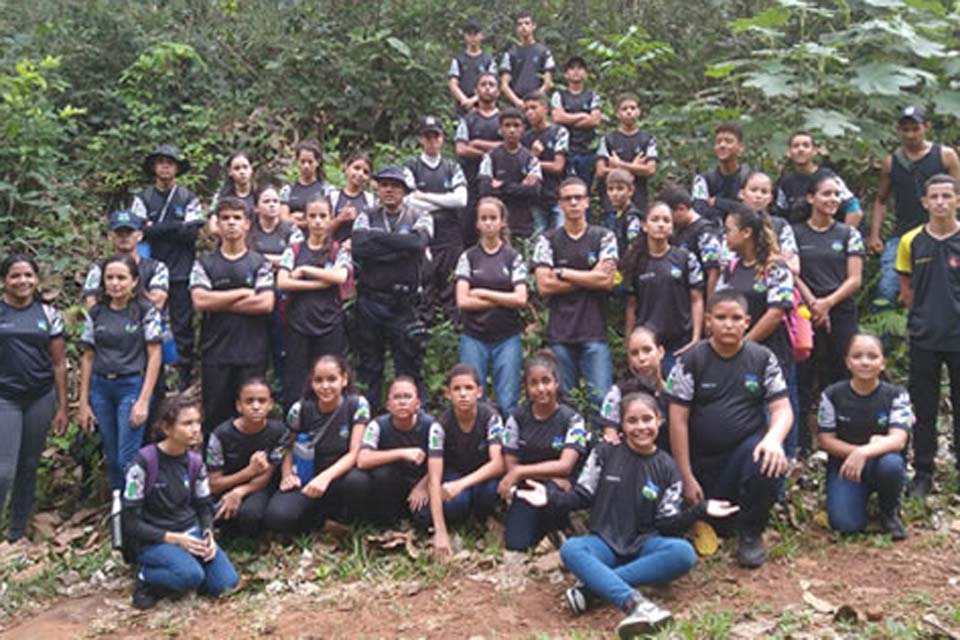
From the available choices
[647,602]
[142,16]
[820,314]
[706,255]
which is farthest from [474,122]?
[142,16]

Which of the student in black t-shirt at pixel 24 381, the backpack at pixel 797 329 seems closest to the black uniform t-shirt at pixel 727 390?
the backpack at pixel 797 329

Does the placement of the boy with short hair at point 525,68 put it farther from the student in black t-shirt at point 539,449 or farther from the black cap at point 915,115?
the student in black t-shirt at point 539,449

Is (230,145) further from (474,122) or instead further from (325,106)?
(474,122)

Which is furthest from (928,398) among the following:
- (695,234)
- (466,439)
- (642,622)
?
(466,439)

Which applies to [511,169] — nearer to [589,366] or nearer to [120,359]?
[589,366]

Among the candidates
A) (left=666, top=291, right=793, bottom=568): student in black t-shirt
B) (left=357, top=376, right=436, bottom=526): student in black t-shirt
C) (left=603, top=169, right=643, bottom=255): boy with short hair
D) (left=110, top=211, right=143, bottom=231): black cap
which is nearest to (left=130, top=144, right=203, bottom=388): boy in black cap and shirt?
(left=110, top=211, right=143, bottom=231): black cap

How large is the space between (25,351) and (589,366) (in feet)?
14.5

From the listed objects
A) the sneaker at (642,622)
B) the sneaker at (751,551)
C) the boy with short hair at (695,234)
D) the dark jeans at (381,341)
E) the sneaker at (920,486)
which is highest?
the boy with short hair at (695,234)

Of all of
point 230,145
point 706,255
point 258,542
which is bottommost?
point 258,542

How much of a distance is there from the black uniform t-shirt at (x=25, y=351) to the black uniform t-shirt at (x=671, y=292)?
4.74m

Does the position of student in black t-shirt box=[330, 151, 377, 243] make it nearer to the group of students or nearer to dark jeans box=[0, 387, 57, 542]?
the group of students

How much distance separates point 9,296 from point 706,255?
5525mm

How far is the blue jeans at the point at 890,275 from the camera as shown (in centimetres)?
764

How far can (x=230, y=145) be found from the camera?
465 inches
